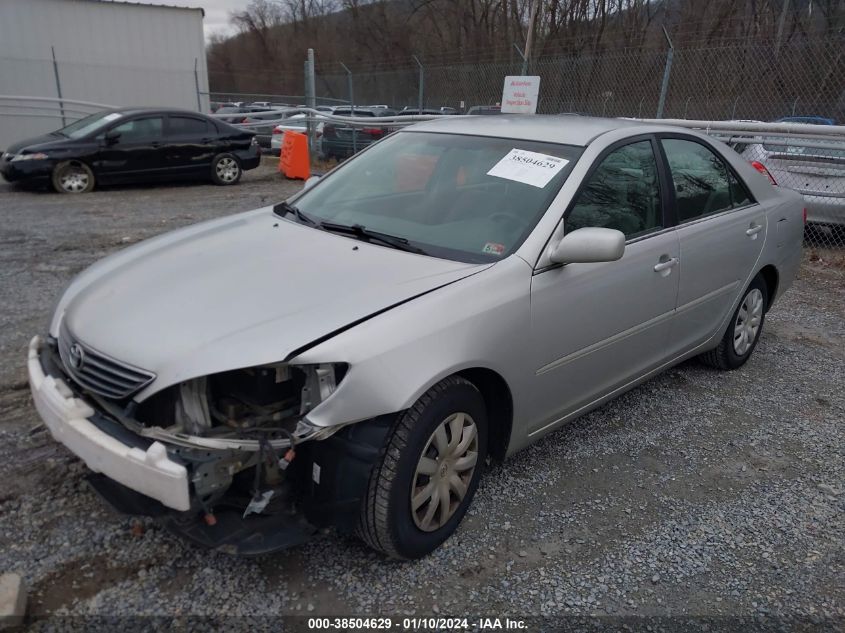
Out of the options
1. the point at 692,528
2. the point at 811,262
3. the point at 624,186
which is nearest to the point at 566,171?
the point at 624,186

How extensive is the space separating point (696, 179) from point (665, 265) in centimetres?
80

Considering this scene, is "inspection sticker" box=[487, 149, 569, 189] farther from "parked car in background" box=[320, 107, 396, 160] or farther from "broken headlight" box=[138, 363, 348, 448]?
"parked car in background" box=[320, 107, 396, 160]

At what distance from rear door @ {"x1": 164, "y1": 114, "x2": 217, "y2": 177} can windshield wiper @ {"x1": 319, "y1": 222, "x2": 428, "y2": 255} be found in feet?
30.0

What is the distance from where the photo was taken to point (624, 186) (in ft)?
11.0

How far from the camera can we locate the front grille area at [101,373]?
85.5 inches

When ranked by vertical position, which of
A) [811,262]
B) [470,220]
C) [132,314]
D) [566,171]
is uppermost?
[566,171]

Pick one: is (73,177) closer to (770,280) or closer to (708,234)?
(708,234)

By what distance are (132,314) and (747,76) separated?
13.1 meters

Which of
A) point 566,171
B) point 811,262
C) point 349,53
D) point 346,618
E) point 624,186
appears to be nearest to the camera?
point 346,618

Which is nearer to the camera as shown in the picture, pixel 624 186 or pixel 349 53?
pixel 624 186

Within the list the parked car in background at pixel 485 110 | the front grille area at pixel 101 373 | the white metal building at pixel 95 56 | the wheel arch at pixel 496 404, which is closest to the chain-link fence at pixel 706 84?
the parked car in background at pixel 485 110

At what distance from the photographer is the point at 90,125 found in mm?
10680

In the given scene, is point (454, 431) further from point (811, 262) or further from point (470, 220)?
point (811, 262)

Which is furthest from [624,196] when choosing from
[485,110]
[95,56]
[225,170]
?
[95,56]
